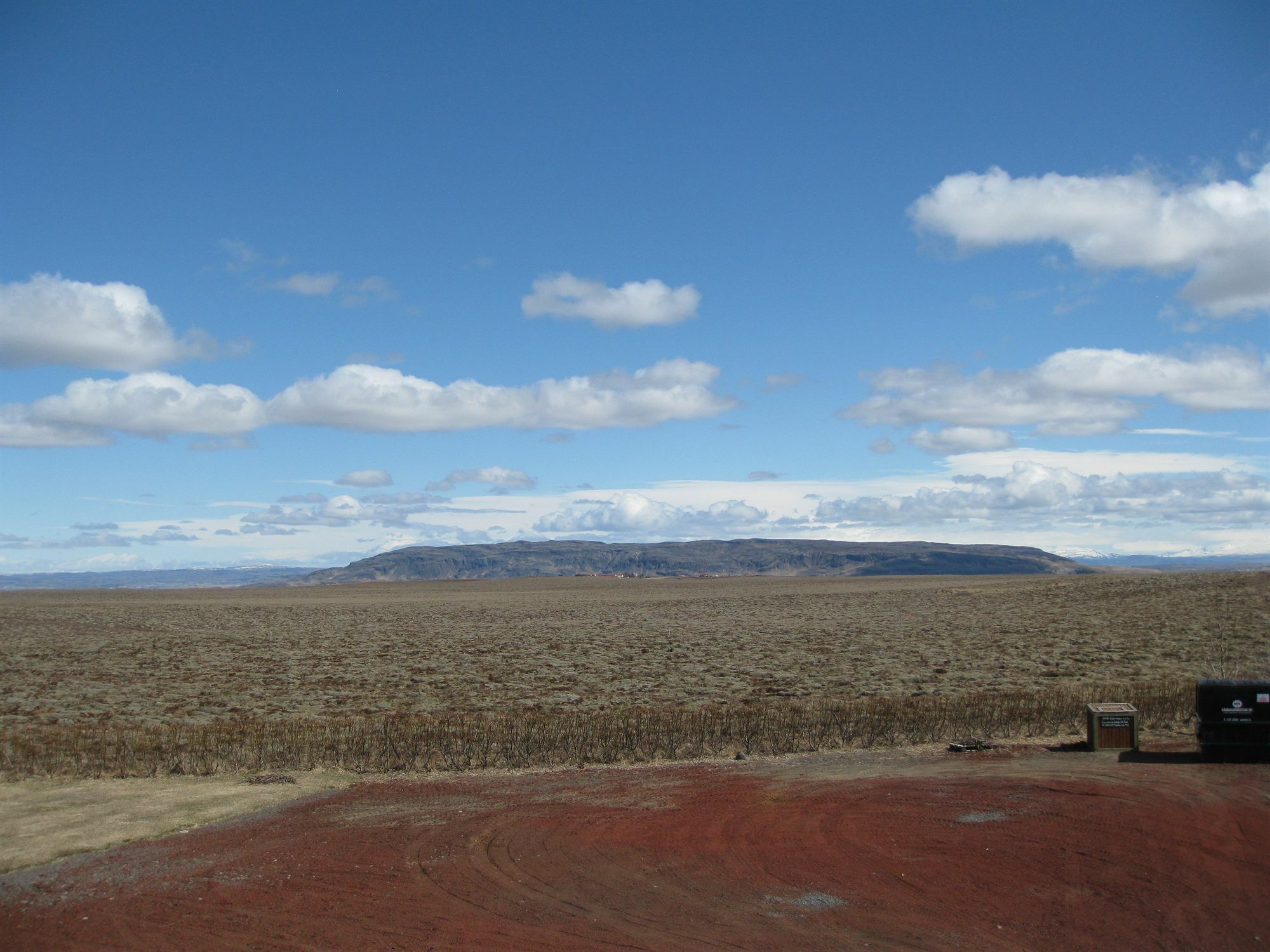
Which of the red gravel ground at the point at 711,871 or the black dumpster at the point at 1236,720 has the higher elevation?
the black dumpster at the point at 1236,720

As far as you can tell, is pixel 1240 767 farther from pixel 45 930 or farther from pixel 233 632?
pixel 233 632

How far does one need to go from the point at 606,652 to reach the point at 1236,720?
30.0m

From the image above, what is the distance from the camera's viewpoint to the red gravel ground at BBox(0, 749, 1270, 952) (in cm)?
967

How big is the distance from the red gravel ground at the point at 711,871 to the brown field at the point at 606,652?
12474 millimetres

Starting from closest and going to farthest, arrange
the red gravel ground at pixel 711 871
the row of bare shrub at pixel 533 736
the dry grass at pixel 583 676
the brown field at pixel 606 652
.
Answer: the red gravel ground at pixel 711 871
the row of bare shrub at pixel 533 736
the dry grass at pixel 583 676
the brown field at pixel 606 652

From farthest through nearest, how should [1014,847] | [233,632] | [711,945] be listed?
[233,632]
[1014,847]
[711,945]

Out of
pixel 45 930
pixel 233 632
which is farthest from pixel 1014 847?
pixel 233 632

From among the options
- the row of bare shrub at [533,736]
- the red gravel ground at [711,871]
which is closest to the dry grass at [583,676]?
the row of bare shrub at [533,736]

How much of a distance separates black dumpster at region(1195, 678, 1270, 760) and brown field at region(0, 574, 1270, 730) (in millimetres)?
12199

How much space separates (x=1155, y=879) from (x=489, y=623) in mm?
56156

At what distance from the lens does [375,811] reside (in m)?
14.5

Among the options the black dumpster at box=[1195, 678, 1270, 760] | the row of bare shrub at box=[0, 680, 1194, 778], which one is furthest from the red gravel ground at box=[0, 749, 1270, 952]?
the row of bare shrub at box=[0, 680, 1194, 778]

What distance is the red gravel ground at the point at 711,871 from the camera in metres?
9.67

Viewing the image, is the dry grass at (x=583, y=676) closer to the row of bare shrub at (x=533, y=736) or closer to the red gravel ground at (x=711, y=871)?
the row of bare shrub at (x=533, y=736)
